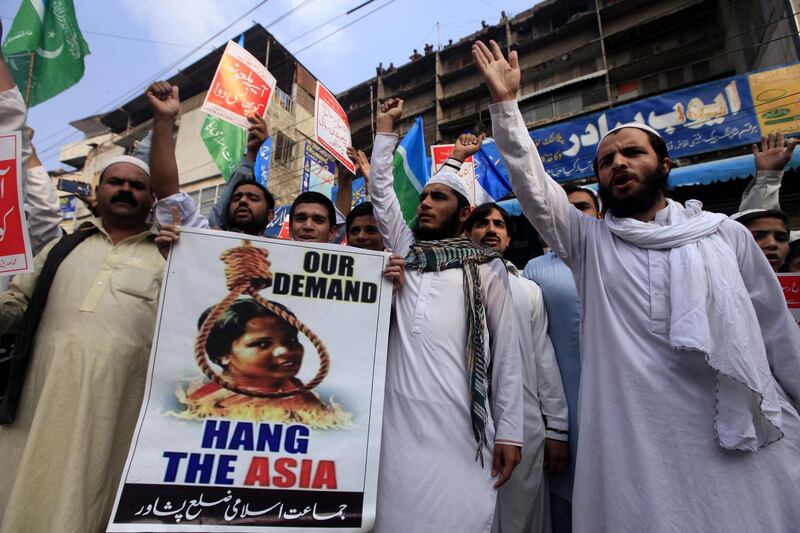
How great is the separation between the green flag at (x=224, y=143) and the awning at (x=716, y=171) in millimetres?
6758

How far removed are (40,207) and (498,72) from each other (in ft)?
7.95

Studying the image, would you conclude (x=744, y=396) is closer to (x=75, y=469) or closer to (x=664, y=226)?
(x=664, y=226)

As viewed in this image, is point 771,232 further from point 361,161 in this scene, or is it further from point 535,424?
point 361,161

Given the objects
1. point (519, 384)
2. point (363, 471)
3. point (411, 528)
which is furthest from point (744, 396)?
point (363, 471)

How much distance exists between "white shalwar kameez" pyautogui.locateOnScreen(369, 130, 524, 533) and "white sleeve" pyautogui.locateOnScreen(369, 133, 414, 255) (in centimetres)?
44

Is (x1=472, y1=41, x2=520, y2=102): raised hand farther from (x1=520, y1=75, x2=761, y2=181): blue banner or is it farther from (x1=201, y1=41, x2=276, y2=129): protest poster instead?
(x1=520, y1=75, x2=761, y2=181): blue banner

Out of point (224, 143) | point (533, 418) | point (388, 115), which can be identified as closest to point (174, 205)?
point (388, 115)

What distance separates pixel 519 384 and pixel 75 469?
1.72 m

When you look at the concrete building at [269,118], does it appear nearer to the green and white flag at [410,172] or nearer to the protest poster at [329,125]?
the protest poster at [329,125]

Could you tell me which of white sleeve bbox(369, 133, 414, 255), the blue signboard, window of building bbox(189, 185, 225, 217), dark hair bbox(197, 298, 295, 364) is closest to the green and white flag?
the blue signboard

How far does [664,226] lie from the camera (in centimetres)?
154

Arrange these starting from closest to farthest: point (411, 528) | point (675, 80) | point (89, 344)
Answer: point (411, 528), point (89, 344), point (675, 80)

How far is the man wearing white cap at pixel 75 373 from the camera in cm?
149

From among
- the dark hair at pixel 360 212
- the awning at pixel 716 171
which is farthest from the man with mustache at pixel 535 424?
the awning at pixel 716 171
